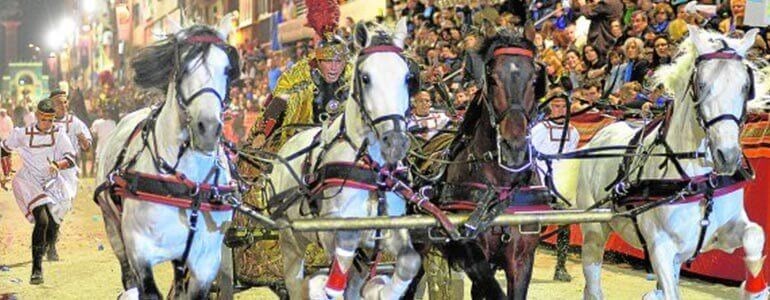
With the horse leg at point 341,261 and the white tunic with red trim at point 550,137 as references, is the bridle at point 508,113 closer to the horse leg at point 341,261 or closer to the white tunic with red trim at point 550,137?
the horse leg at point 341,261

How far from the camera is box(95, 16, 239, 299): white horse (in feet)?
19.9

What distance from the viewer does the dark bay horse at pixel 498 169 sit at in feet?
21.0

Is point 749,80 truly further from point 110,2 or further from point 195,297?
point 110,2

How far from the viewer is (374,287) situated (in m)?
6.68

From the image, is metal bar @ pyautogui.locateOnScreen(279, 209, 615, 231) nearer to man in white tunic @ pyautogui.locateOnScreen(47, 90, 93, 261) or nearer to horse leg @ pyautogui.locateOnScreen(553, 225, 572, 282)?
horse leg @ pyautogui.locateOnScreen(553, 225, 572, 282)

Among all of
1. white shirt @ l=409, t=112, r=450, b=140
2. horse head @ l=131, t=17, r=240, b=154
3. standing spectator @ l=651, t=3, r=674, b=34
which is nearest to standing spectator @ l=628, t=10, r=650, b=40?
standing spectator @ l=651, t=3, r=674, b=34

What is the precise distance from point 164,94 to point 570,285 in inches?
237

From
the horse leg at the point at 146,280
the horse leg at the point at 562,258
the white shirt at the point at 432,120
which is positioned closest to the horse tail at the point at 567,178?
the white shirt at the point at 432,120

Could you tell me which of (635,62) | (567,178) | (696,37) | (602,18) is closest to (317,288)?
(696,37)

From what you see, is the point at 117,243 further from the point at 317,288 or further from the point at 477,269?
the point at 477,269

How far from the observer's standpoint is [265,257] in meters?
8.48

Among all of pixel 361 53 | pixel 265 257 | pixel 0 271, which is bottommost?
pixel 0 271

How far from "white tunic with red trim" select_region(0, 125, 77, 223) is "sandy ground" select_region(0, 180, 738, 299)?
2.44 ft

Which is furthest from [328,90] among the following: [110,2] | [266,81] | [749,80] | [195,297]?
[110,2]
